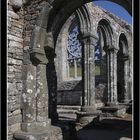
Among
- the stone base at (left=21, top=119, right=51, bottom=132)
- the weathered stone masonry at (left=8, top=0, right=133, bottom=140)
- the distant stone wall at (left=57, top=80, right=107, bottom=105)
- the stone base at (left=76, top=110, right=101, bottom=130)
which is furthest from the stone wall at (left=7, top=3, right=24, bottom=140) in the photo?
the distant stone wall at (left=57, top=80, right=107, bottom=105)

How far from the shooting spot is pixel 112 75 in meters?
14.1

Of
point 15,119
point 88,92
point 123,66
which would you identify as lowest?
point 15,119

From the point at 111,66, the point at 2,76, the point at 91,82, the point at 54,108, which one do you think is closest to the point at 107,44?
the point at 111,66

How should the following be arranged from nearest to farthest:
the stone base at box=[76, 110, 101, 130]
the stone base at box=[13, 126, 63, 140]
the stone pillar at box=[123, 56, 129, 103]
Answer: the stone base at box=[13, 126, 63, 140] < the stone base at box=[76, 110, 101, 130] < the stone pillar at box=[123, 56, 129, 103]

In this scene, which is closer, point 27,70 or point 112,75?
point 27,70

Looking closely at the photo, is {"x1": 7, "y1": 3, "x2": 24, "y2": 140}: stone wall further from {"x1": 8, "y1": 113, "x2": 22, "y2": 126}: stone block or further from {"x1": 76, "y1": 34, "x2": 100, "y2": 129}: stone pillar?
{"x1": 76, "y1": 34, "x2": 100, "y2": 129}: stone pillar

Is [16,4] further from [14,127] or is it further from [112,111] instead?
[112,111]

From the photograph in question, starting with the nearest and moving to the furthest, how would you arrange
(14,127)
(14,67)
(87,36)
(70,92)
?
(14,127) < (14,67) < (87,36) < (70,92)

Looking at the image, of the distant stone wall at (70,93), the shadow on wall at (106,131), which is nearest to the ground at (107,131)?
the shadow on wall at (106,131)

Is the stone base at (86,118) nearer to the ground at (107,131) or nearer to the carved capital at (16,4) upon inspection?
the ground at (107,131)

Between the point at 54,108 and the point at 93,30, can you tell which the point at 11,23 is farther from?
the point at 93,30

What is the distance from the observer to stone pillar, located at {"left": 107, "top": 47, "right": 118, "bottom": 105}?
14.0 meters

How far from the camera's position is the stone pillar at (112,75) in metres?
14.0

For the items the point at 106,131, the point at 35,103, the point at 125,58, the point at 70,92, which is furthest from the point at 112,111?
the point at 35,103
